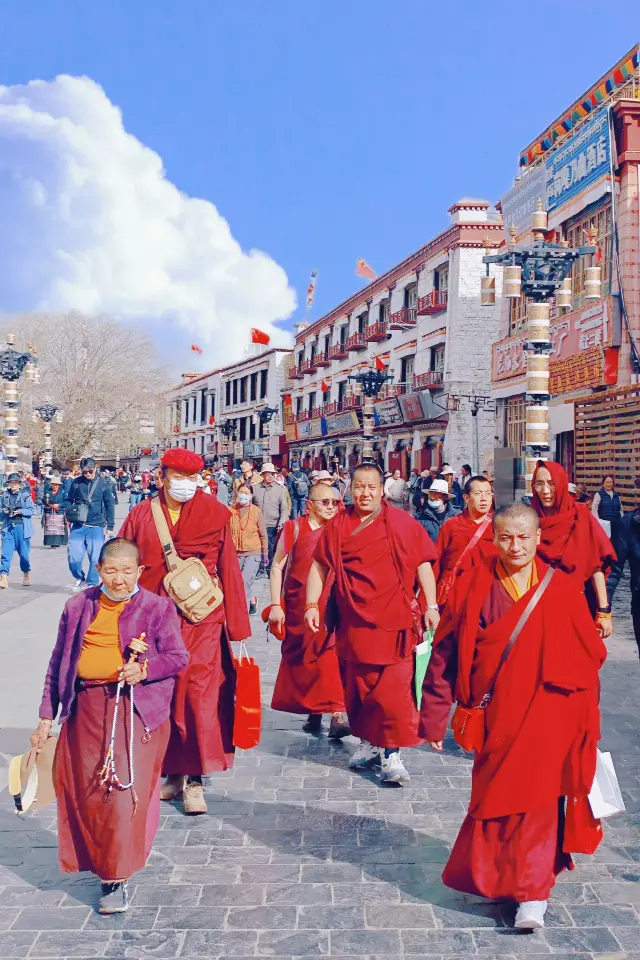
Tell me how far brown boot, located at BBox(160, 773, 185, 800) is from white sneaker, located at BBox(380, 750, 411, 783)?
112 cm

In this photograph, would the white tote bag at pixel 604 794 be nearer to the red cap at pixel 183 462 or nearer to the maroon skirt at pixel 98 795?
the maroon skirt at pixel 98 795

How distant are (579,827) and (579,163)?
18.2 m

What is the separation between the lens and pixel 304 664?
6.12m

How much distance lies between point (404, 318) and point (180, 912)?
30172mm

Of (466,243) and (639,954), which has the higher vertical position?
(466,243)

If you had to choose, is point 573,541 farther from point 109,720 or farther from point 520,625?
point 109,720

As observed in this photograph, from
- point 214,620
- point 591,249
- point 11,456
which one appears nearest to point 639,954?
point 214,620

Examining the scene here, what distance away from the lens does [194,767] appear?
477 centimetres

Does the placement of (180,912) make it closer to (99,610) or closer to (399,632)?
(99,610)

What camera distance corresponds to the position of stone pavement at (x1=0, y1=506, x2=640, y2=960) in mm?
3357

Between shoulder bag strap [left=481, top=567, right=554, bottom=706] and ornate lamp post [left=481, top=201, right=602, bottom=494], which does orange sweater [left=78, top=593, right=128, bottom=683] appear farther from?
ornate lamp post [left=481, top=201, right=602, bottom=494]

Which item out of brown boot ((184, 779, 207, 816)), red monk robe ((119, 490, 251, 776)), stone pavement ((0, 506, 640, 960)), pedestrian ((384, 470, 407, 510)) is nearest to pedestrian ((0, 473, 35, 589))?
pedestrian ((384, 470, 407, 510))

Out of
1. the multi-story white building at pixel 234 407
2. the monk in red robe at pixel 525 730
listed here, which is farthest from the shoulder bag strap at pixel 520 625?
the multi-story white building at pixel 234 407

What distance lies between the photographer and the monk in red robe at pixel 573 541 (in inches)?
227
